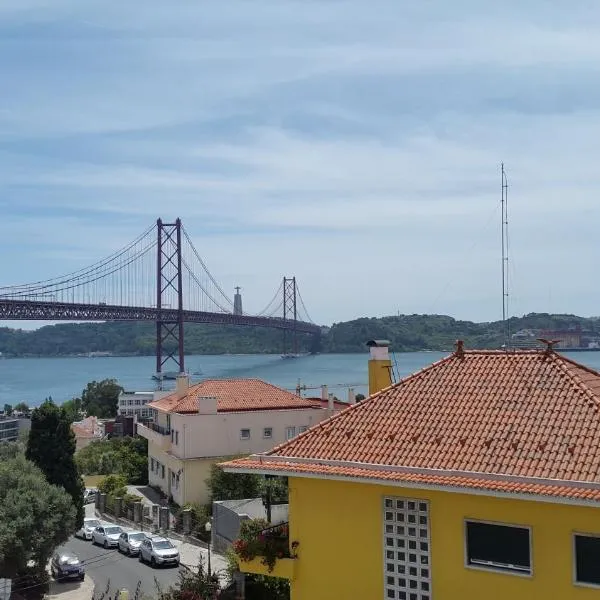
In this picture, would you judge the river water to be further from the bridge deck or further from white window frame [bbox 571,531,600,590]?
white window frame [bbox 571,531,600,590]

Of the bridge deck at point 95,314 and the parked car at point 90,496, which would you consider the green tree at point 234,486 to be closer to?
the parked car at point 90,496

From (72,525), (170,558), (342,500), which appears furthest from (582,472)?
(72,525)

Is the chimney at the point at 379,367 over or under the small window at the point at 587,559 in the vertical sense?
over

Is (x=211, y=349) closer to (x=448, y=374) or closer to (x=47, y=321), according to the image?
(x=47, y=321)

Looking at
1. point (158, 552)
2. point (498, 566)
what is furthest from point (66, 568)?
point (498, 566)

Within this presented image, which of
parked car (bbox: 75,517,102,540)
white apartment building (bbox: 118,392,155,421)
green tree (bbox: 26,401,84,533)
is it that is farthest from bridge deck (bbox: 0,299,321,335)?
green tree (bbox: 26,401,84,533)

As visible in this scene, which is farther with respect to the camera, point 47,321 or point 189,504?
point 47,321

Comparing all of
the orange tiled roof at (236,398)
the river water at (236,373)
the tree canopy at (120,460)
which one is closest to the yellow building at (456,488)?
the orange tiled roof at (236,398)
